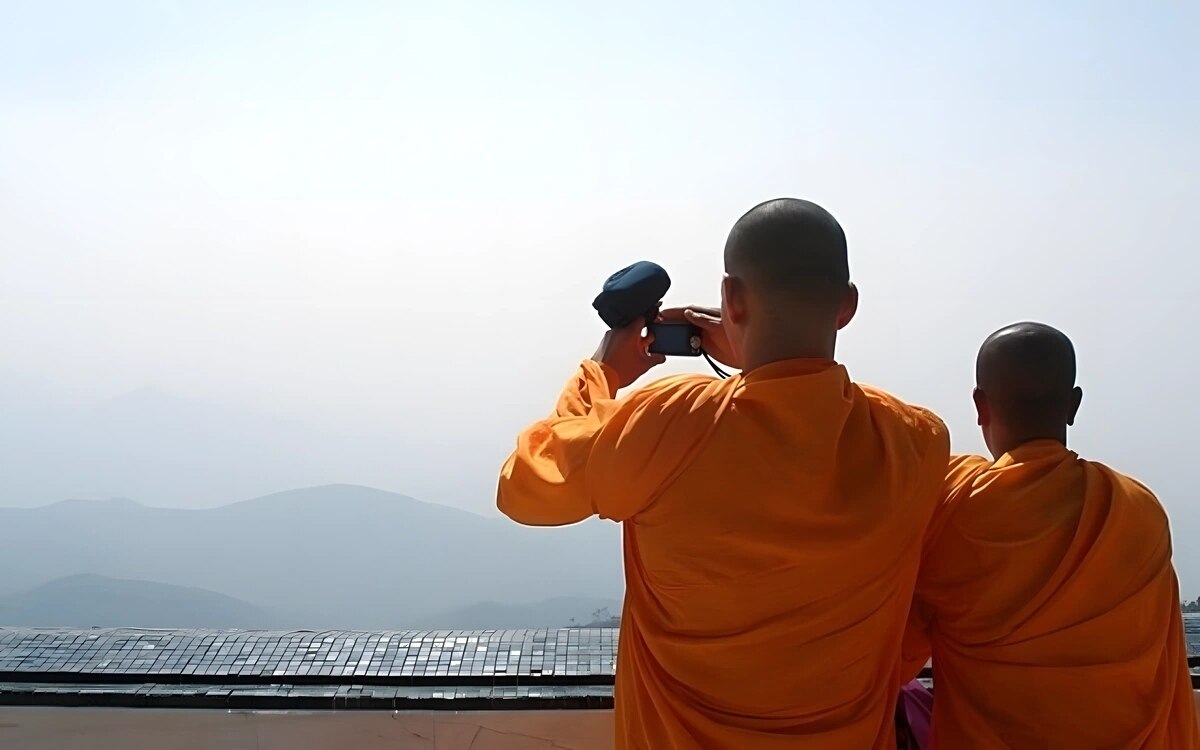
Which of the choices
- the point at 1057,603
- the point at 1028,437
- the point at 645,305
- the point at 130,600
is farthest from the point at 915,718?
the point at 130,600

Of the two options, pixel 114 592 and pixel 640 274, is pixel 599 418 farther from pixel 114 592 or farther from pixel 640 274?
pixel 114 592

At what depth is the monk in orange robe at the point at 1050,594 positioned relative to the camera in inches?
56.8

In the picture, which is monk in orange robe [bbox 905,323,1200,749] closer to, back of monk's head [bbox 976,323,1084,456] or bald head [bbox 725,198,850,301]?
back of monk's head [bbox 976,323,1084,456]

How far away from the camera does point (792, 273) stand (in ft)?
4.54

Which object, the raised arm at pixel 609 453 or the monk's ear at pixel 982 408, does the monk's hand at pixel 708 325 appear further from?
the monk's ear at pixel 982 408

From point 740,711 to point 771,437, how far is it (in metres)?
0.41

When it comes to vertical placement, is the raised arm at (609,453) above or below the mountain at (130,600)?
above

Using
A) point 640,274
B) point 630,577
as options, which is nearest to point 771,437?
point 630,577

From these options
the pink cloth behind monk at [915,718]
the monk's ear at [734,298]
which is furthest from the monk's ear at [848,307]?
the pink cloth behind monk at [915,718]

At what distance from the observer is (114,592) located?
70.1 ft

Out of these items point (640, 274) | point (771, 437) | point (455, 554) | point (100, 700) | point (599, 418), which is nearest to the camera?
point (771, 437)

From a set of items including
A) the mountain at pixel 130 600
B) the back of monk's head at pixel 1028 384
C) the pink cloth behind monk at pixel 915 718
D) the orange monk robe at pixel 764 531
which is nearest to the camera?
the orange monk robe at pixel 764 531

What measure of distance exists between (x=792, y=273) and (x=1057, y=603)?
0.64 m

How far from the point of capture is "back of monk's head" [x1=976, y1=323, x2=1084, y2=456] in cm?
154
